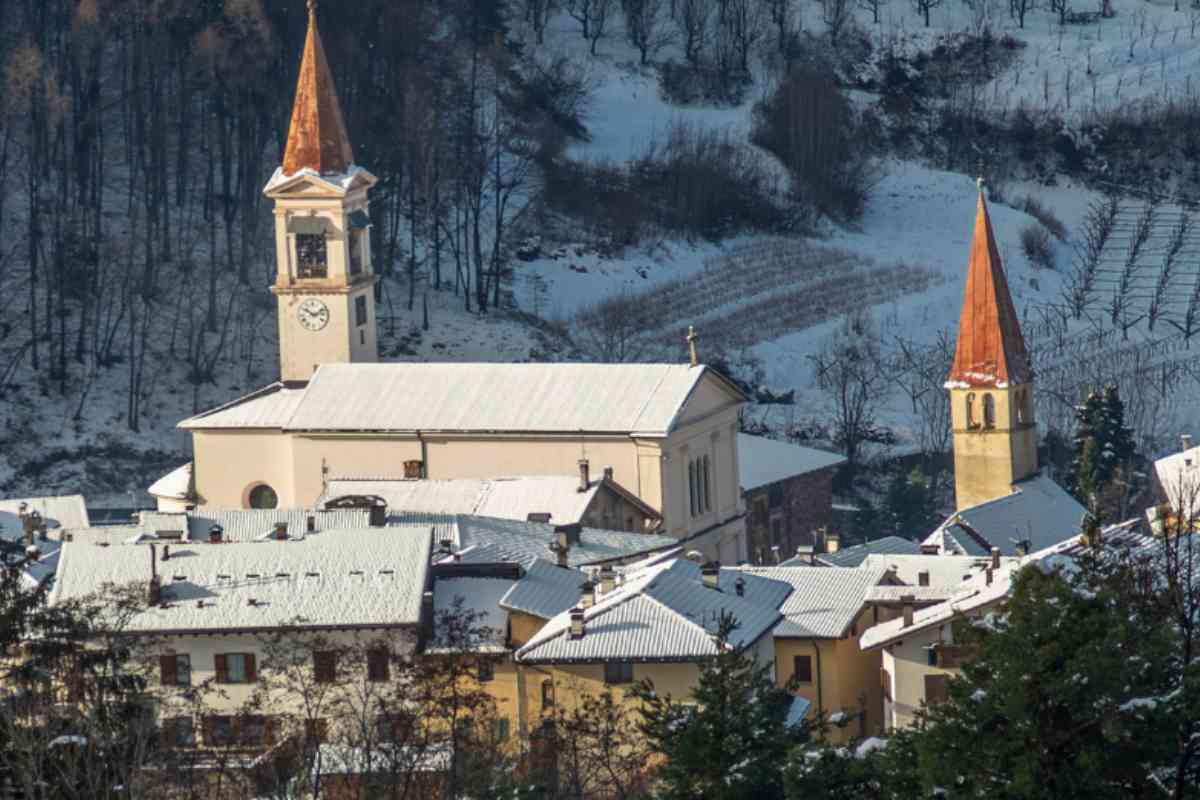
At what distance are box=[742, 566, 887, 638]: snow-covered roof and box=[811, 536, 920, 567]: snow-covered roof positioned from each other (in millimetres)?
6648

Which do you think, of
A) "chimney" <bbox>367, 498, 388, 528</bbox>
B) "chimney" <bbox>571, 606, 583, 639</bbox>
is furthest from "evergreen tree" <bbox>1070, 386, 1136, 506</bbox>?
"chimney" <bbox>571, 606, 583, 639</bbox>

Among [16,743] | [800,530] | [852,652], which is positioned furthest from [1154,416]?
[16,743]

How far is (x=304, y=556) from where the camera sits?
301 ft

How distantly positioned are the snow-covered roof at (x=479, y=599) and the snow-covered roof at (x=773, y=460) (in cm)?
2833

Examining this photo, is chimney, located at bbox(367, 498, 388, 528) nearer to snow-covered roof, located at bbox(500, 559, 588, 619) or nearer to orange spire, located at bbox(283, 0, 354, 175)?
snow-covered roof, located at bbox(500, 559, 588, 619)

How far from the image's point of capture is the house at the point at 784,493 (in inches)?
4729

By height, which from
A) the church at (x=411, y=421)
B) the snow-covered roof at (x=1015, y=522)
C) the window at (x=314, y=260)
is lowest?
the snow-covered roof at (x=1015, y=522)

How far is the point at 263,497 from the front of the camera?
4395 inches

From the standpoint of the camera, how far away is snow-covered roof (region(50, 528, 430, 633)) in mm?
88938

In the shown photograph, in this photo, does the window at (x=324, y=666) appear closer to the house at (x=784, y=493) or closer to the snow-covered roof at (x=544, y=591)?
the snow-covered roof at (x=544, y=591)

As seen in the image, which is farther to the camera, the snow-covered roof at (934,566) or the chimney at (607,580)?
the snow-covered roof at (934,566)

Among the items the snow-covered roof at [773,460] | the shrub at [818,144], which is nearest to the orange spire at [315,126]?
the snow-covered roof at [773,460]

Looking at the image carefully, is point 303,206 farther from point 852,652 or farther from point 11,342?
point 852,652

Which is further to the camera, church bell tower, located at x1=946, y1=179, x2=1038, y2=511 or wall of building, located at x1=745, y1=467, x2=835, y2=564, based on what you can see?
church bell tower, located at x1=946, y1=179, x2=1038, y2=511
